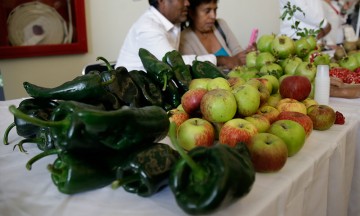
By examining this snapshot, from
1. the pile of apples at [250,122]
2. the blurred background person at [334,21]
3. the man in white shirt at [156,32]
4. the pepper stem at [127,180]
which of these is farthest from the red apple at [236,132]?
the blurred background person at [334,21]

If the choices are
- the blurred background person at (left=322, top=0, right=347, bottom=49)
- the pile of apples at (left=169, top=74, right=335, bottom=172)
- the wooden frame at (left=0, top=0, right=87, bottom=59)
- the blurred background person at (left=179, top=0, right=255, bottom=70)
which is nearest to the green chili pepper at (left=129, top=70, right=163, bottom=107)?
the pile of apples at (left=169, top=74, right=335, bottom=172)

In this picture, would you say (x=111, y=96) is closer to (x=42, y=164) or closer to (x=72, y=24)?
(x=42, y=164)

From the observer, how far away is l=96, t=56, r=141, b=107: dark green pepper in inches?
32.2

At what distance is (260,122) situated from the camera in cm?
71

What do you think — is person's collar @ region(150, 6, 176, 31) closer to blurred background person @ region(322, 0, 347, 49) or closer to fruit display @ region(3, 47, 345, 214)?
fruit display @ region(3, 47, 345, 214)

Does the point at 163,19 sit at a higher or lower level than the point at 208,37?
higher

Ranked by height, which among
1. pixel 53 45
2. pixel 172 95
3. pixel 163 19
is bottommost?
pixel 172 95

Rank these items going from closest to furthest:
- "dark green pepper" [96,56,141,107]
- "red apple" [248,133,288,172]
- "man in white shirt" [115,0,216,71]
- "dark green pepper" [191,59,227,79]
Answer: "red apple" [248,133,288,172]
"dark green pepper" [96,56,141,107]
"dark green pepper" [191,59,227,79]
"man in white shirt" [115,0,216,71]

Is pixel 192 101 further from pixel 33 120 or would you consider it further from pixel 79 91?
pixel 33 120

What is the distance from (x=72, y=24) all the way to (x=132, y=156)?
2.07m

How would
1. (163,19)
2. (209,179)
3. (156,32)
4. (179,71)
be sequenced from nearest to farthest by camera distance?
(209,179) < (179,71) < (156,32) < (163,19)

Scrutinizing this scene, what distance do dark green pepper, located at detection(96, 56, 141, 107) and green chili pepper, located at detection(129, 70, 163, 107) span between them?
20 millimetres

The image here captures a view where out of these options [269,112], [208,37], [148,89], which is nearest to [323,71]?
[269,112]

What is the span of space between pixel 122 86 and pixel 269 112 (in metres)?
0.39
